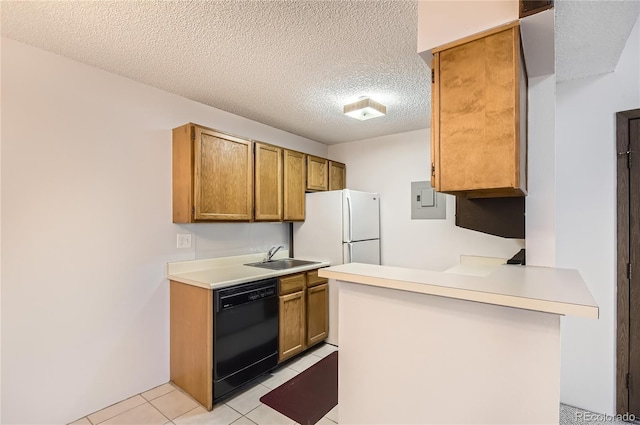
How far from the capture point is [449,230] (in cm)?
335

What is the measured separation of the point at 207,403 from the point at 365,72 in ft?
8.71

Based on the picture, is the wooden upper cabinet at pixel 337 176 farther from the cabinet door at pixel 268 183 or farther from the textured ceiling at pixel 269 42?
the textured ceiling at pixel 269 42

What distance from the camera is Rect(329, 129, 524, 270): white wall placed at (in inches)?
130

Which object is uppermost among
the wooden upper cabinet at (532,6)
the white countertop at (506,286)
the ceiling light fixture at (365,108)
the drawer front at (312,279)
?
the ceiling light fixture at (365,108)

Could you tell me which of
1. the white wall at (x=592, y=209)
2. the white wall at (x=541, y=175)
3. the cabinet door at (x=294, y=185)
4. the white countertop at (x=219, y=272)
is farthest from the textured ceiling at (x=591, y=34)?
the white countertop at (x=219, y=272)

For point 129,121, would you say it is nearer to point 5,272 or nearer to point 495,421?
point 5,272

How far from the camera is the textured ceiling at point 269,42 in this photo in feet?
5.08

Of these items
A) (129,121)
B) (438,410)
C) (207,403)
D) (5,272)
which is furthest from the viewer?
(129,121)

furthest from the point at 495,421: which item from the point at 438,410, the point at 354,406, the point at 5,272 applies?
the point at 5,272

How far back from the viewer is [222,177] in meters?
2.65

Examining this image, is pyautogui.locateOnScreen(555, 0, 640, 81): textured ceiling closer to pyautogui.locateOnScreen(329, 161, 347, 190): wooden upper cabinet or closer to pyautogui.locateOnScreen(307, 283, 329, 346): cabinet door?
pyautogui.locateOnScreen(329, 161, 347, 190): wooden upper cabinet

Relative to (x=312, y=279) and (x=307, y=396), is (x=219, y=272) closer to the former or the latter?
(x=312, y=279)

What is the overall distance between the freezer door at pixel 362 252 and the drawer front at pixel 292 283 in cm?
53

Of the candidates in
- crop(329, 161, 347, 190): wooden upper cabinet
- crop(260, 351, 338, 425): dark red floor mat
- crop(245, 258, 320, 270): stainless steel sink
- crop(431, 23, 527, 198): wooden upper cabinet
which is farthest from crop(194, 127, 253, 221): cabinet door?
crop(431, 23, 527, 198): wooden upper cabinet
